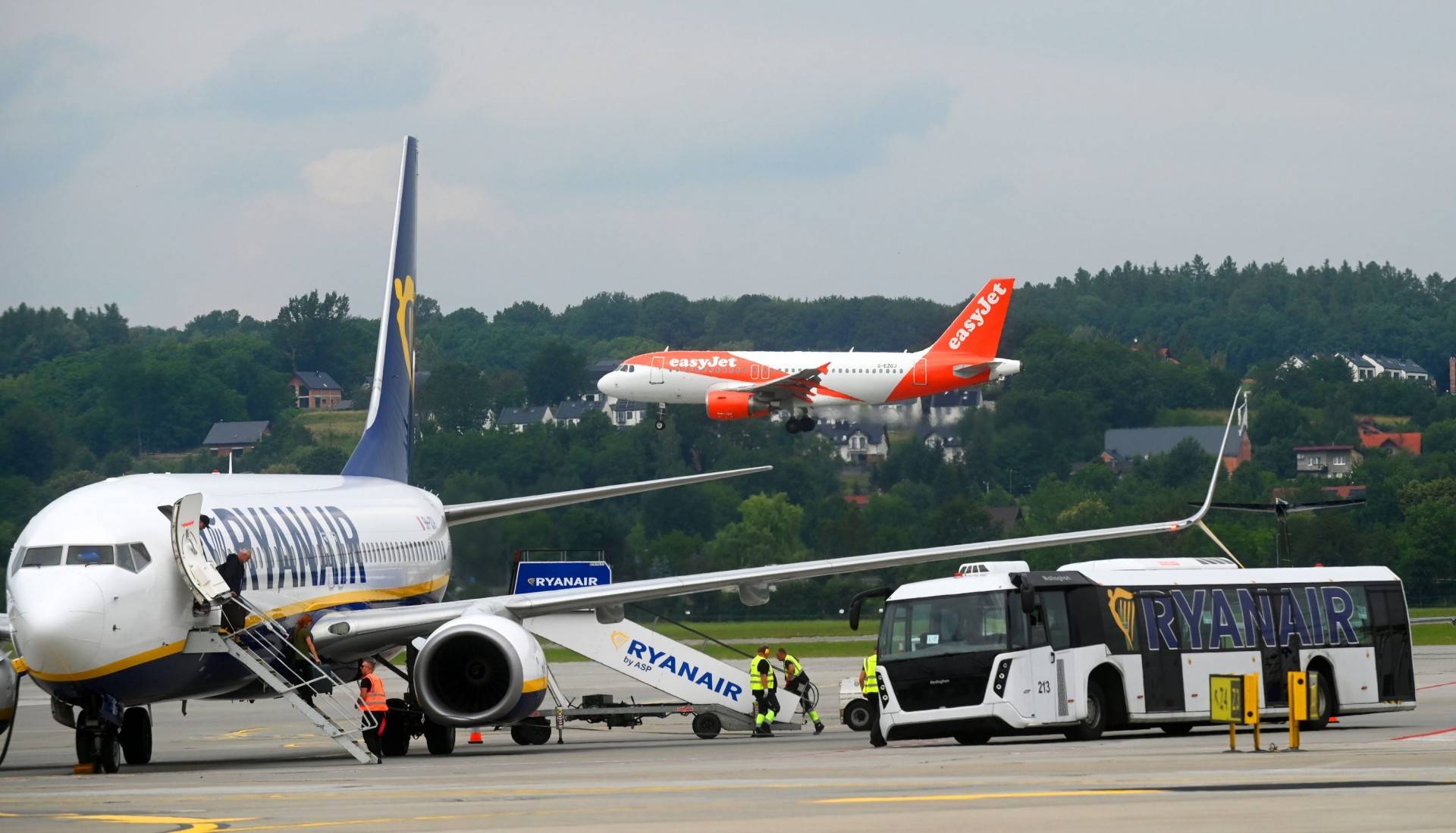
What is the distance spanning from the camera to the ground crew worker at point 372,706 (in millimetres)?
32250

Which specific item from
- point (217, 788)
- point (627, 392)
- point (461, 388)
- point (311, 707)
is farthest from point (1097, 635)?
point (461, 388)

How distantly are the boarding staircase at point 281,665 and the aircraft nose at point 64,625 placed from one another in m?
2.10

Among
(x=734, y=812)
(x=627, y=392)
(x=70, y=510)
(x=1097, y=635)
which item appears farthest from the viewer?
(x=627, y=392)

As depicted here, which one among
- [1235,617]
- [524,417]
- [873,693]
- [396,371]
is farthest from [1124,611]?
[524,417]

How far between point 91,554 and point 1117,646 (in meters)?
15.3

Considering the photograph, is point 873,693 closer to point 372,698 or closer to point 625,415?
point 372,698

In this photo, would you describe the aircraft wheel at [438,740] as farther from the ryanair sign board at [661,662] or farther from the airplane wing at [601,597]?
the ryanair sign board at [661,662]

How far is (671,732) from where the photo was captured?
4306 centimetres

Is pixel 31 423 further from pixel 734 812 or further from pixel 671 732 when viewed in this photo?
Result: pixel 734 812

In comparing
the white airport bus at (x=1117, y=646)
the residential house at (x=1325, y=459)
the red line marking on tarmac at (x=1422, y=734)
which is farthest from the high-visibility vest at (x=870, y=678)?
the residential house at (x=1325, y=459)

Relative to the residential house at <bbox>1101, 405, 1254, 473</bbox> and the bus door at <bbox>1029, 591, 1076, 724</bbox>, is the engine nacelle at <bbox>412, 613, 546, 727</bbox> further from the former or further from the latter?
the residential house at <bbox>1101, 405, 1254, 473</bbox>

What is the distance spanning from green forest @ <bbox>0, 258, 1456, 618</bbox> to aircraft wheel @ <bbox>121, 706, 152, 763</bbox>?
2422cm

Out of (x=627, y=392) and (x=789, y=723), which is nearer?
(x=789, y=723)

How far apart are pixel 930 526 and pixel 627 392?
15.0 meters
